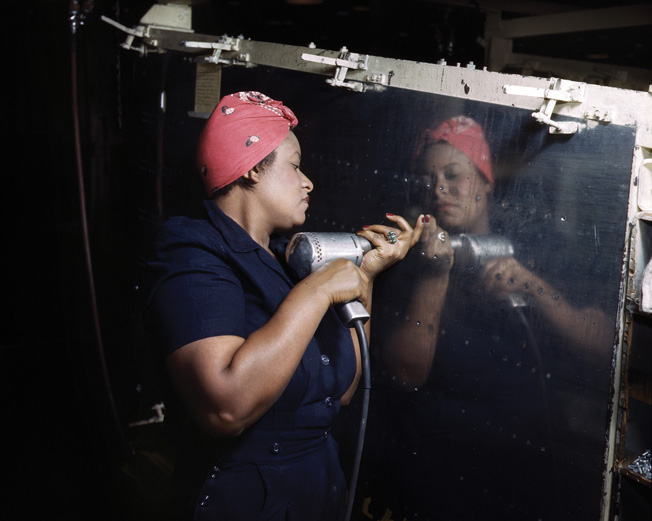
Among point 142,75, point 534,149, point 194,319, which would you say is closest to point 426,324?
point 534,149

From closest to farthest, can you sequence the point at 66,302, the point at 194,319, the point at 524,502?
the point at 194,319, the point at 524,502, the point at 66,302

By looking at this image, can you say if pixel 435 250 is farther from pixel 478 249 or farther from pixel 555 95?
pixel 555 95

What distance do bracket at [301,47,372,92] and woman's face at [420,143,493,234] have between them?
0.91ft

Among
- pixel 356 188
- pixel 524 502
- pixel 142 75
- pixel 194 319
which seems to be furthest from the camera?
pixel 142 75

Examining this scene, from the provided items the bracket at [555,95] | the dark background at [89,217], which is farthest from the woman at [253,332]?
the dark background at [89,217]

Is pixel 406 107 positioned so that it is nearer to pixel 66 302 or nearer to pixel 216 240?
pixel 216 240

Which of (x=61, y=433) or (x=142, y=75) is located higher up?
(x=142, y=75)

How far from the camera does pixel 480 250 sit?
1.49 meters

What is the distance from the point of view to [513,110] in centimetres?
139

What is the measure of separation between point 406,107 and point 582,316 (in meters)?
0.68

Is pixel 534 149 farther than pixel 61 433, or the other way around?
pixel 61 433

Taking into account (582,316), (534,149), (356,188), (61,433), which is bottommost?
(61,433)

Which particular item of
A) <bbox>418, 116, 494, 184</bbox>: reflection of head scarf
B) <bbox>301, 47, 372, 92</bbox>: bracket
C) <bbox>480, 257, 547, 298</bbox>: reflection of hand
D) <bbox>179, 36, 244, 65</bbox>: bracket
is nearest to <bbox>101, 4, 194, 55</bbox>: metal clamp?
<bbox>179, 36, 244, 65</bbox>: bracket

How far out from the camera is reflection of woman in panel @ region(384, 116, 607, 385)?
1364mm
